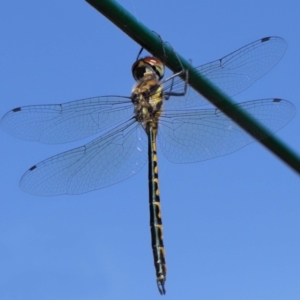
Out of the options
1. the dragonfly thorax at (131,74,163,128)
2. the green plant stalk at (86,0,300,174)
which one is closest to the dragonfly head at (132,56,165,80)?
the dragonfly thorax at (131,74,163,128)

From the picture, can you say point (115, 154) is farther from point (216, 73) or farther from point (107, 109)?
point (216, 73)

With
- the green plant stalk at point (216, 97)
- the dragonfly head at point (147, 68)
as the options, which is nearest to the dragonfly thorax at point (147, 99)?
the dragonfly head at point (147, 68)

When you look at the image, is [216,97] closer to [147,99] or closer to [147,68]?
[147,68]

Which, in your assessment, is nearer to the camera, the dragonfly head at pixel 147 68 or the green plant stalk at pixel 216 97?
the green plant stalk at pixel 216 97

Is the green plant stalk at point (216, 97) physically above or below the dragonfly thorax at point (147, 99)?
below

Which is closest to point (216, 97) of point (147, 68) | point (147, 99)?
point (147, 68)

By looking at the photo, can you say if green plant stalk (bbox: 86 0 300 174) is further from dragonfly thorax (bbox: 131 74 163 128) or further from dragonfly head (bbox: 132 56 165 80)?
dragonfly thorax (bbox: 131 74 163 128)

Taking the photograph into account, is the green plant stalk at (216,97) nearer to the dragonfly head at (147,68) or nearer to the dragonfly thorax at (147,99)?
the dragonfly head at (147,68)

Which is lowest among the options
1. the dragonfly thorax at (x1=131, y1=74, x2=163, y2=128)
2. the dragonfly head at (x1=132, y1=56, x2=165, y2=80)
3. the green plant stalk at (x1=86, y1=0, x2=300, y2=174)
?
the green plant stalk at (x1=86, y1=0, x2=300, y2=174)
